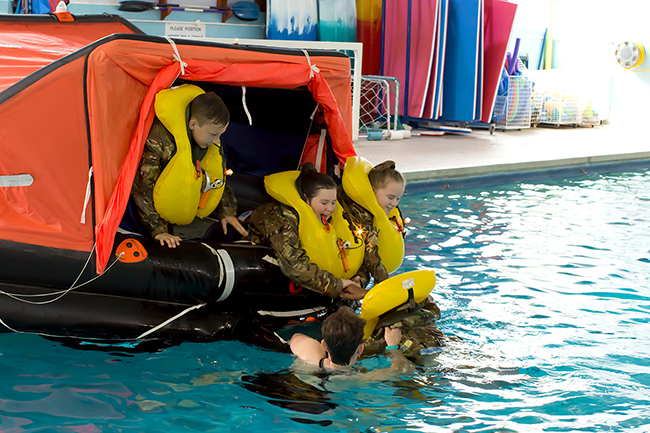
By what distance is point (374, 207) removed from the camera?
10.9ft

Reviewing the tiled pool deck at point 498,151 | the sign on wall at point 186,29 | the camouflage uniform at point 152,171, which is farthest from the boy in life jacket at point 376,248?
the sign on wall at point 186,29

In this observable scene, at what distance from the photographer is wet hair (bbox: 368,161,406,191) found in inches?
128

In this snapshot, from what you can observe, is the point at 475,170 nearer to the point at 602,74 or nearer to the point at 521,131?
the point at 521,131

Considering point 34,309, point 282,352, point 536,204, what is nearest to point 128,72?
point 34,309

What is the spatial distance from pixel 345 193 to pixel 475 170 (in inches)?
157

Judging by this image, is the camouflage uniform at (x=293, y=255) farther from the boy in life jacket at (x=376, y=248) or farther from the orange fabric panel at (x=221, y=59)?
the orange fabric panel at (x=221, y=59)

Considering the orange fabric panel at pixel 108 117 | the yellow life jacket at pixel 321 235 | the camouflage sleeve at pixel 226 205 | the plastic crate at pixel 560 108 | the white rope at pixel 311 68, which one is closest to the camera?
the orange fabric panel at pixel 108 117

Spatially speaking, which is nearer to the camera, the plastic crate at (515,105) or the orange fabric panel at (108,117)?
the orange fabric panel at (108,117)

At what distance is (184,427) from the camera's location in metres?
2.29

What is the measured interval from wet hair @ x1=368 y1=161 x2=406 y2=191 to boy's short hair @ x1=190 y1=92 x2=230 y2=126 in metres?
0.84

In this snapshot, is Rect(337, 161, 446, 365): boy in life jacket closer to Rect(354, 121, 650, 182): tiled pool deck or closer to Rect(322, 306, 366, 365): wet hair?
Rect(322, 306, 366, 365): wet hair

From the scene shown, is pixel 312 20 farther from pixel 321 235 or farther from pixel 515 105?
pixel 321 235

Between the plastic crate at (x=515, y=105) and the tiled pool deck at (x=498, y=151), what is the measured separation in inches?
8.3

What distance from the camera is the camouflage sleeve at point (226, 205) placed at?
3504mm
